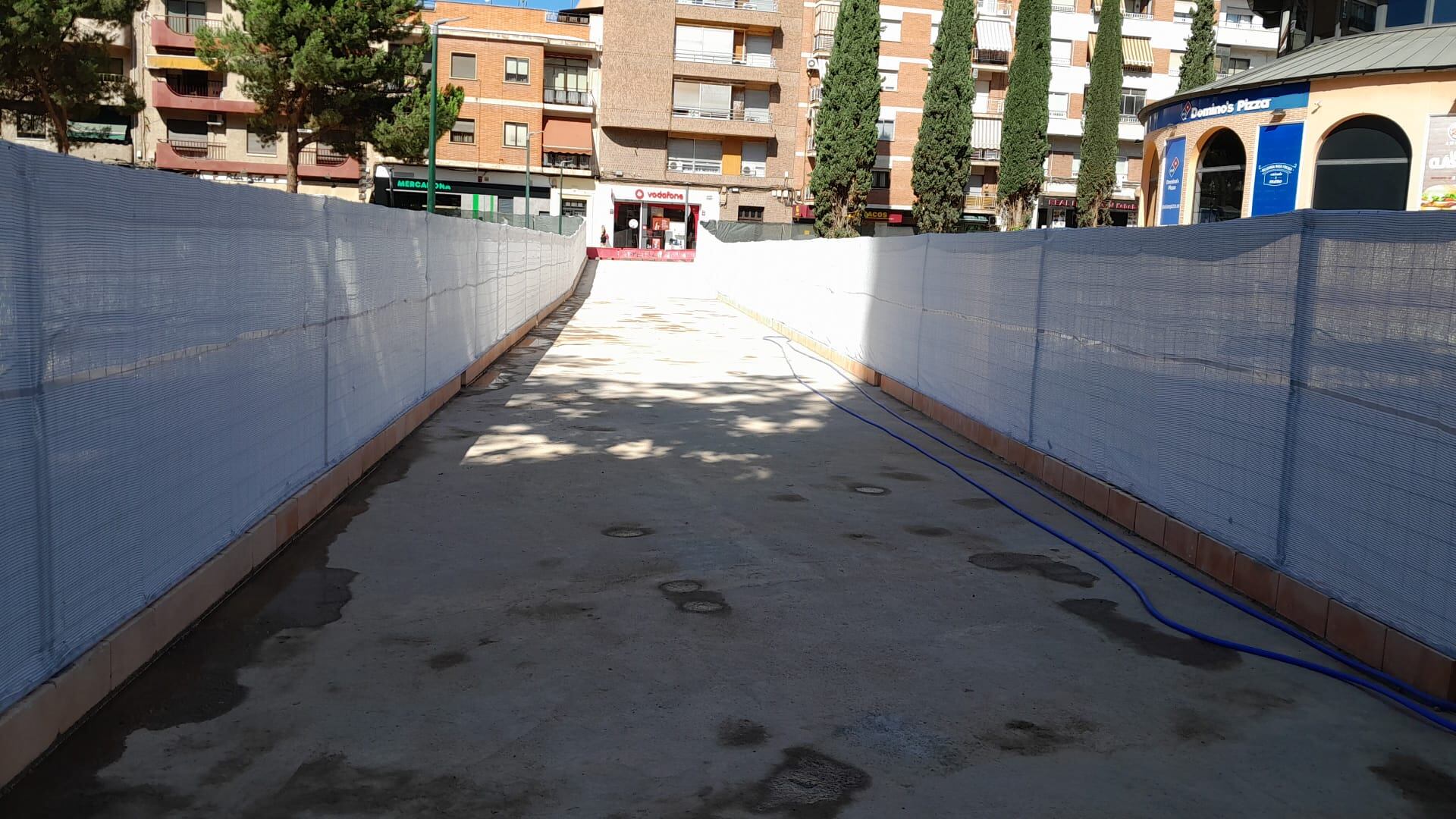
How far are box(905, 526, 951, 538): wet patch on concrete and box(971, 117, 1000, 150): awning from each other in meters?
66.0

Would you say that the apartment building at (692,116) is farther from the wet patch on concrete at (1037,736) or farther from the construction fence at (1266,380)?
the wet patch on concrete at (1037,736)

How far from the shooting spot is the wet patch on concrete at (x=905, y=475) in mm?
10133

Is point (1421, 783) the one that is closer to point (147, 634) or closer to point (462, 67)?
point (147, 634)

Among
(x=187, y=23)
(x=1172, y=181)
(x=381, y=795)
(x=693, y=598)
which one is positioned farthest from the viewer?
(x=187, y=23)

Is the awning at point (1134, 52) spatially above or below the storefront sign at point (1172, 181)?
above

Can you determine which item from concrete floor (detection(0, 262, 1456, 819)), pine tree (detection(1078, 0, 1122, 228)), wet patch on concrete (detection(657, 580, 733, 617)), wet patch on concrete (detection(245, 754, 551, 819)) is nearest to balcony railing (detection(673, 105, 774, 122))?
pine tree (detection(1078, 0, 1122, 228))

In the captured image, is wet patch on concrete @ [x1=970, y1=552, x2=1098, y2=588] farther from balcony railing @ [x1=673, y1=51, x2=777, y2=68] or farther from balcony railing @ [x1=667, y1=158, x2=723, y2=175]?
balcony railing @ [x1=673, y1=51, x2=777, y2=68]

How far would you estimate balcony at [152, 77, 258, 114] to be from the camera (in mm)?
64656

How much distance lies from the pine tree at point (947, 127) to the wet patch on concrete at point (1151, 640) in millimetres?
57211

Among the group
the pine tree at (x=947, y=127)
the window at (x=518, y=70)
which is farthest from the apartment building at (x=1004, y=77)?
the window at (x=518, y=70)

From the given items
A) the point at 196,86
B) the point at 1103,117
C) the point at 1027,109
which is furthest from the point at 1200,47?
the point at 196,86

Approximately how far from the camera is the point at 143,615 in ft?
16.8

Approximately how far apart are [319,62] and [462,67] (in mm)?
21535

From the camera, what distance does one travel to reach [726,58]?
70500 mm
